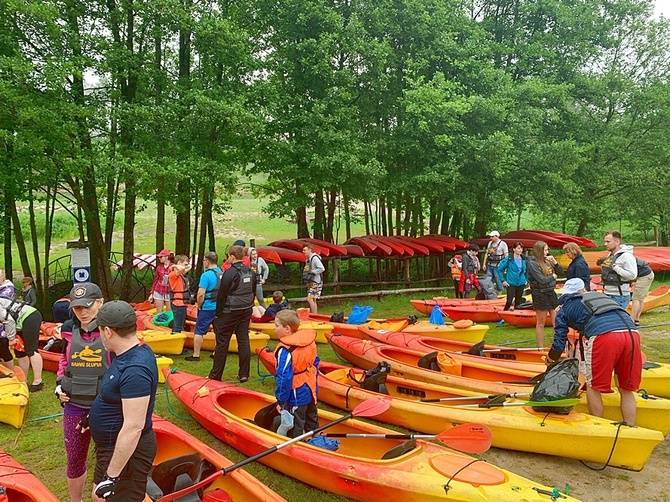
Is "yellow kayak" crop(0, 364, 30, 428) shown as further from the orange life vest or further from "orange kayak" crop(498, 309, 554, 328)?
"orange kayak" crop(498, 309, 554, 328)

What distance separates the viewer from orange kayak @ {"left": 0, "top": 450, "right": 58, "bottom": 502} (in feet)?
11.7

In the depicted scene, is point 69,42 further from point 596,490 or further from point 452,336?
point 596,490

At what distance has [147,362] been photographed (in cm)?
259

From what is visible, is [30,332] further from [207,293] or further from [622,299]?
[622,299]

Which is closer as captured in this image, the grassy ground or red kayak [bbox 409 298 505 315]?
the grassy ground

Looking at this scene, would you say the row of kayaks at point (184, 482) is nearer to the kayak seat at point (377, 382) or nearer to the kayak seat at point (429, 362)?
the kayak seat at point (377, 382)

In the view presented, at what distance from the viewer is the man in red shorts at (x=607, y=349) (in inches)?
174

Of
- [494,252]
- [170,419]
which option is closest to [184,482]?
[170,419]

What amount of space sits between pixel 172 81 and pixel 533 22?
14016mm

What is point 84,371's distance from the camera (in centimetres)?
339

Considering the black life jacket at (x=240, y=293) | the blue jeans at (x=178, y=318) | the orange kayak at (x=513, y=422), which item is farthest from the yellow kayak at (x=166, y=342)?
the orange kayak at (x=513, y=422)

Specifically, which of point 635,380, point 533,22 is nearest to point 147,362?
point 635,380

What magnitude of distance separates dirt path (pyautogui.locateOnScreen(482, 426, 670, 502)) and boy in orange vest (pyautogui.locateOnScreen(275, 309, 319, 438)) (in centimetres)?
199

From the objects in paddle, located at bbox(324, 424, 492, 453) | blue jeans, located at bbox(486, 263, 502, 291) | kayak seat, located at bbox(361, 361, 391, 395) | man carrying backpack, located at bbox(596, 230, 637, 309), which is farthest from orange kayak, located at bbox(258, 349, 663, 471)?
blue jeans, located at bbox(486, 263, 502, 291)
